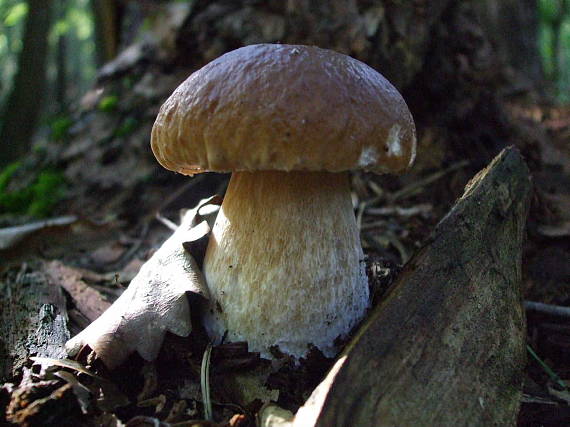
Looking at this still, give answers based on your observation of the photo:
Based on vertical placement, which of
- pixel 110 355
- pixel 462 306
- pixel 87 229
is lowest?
pixel 87 229

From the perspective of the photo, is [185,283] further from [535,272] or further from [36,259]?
[535,272]

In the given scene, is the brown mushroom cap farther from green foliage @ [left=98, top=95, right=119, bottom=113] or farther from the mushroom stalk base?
green foliage @ [left=98, top=95, right=119, bottom=113]

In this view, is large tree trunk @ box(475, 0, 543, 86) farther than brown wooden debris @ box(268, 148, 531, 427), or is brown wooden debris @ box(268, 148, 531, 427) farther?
large tree trunk @ box(475, 0, 543, 86)

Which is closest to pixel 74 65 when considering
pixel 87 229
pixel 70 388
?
pixel 87 229

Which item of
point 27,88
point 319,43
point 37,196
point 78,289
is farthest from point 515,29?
point 27,88

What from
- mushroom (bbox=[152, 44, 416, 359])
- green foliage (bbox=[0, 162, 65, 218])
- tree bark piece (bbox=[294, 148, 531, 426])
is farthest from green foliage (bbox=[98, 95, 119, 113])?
tree bark piece (bbox=[294, 148, 531, 426])

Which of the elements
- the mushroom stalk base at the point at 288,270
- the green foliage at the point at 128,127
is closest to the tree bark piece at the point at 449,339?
the mushroom stalk base at the point at 288,270

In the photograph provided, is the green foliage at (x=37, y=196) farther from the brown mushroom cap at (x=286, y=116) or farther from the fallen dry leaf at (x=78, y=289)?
the brown mushroom cap at (x=286, y=116)
